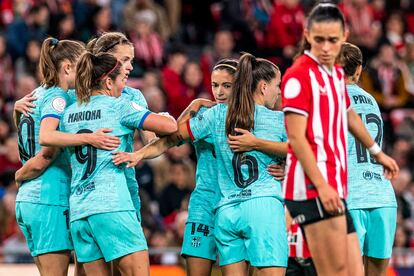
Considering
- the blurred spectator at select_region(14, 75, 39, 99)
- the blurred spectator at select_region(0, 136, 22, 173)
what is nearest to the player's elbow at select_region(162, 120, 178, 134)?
the blurred spectator at select_region(0, 136, 22, 173)

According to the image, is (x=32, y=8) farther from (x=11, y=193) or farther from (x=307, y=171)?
(x=307, y=171)

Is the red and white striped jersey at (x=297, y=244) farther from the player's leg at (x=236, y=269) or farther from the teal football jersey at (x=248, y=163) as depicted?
the player's leg at (x=236, y=269)

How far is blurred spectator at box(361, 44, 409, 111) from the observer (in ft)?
49.4

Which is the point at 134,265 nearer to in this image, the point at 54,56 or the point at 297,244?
the point at 297,244

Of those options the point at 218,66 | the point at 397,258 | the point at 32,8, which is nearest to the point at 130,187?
the point at 218,66

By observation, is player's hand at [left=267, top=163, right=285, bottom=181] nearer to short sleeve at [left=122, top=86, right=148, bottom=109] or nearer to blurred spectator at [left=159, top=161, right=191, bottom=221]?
short sleeve at [left=122, top=86, right=148, bottom=109]

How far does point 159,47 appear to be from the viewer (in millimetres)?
15281

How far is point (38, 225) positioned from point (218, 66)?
1839 millimetres

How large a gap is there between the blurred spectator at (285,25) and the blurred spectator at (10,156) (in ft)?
15.9

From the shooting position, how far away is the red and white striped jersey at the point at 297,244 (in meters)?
6.30

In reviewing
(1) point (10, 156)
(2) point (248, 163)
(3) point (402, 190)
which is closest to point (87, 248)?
(2) point (248, 163)

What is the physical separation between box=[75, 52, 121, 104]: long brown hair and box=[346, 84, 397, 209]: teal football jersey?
1852 mm

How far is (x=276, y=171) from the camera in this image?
7.01 meters

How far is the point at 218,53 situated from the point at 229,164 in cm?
850
